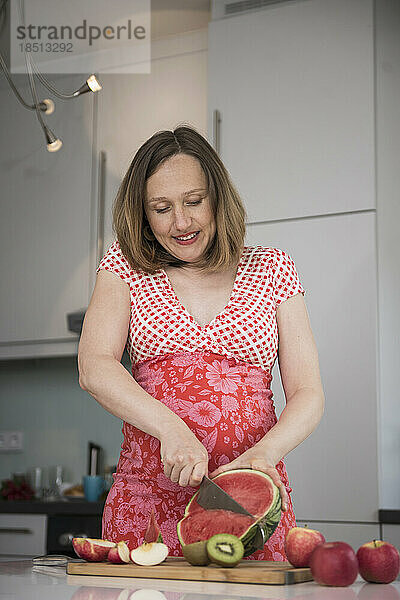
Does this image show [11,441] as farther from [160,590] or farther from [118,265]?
[160,590]

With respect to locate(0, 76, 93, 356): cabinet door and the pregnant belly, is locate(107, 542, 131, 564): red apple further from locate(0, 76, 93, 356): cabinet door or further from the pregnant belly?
locate(0, 76, 93, 356): cabinet door

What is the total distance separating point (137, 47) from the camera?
324cm

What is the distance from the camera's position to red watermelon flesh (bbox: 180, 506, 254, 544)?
1.01m

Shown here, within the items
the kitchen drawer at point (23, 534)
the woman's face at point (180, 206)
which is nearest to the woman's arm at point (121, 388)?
the woman's face at point (180, 206)

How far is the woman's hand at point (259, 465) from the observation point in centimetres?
108

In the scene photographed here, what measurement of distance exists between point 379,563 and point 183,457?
320mm

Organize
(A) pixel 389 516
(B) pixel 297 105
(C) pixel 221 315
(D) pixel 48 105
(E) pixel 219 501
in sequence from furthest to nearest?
(D) pixel 48 105
(B) pixel 297 105
(A) pixel 389 516
(C) pixel 221 315
(E) pixel 219 501

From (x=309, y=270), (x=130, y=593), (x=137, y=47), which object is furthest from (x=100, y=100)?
(x=130, y=593)

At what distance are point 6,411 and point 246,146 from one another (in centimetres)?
177

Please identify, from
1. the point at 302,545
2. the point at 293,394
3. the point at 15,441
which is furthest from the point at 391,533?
the point at 15,441

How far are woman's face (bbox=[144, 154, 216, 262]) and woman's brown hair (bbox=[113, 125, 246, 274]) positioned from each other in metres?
0.01

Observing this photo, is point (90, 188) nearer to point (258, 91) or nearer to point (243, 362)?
point (258, 91)

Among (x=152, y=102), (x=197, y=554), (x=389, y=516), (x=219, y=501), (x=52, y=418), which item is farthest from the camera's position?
(x=52, y=418)

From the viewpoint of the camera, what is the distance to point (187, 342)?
130 cm
